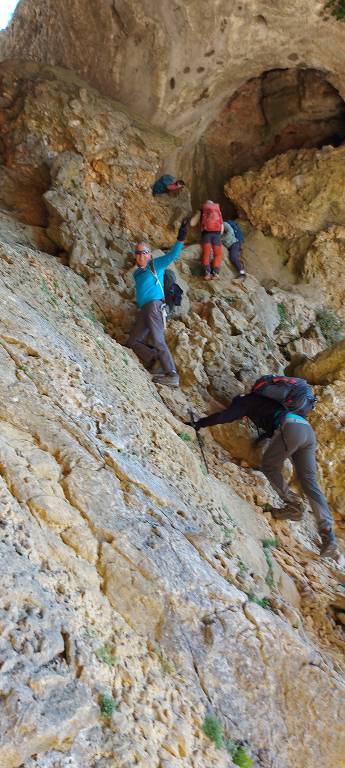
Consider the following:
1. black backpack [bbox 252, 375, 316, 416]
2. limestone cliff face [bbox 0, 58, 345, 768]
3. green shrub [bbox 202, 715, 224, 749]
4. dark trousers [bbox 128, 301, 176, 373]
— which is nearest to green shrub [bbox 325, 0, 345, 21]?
limestone cliff face [bbox 0, 58, 345, 768]

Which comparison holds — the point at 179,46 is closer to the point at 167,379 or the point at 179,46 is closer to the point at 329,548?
the point at 167,379

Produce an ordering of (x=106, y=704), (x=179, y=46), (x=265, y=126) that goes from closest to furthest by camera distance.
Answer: (x=106, y=704) < (x=179, y=46) < (x=265, y=126)

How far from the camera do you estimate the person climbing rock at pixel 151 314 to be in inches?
291

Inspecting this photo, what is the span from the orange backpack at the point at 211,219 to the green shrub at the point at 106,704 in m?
8.44

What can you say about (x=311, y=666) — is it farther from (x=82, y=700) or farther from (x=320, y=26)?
(x=320, y=26)

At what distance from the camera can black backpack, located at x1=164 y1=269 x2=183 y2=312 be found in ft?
28.4

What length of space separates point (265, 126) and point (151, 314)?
7.03 metres

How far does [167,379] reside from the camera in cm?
729

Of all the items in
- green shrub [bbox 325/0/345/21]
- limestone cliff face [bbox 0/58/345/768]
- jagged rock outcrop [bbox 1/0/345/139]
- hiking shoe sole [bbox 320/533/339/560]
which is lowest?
limestone cliff face [bbox 0/58/345/768]

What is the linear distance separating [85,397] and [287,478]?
10.7 feet

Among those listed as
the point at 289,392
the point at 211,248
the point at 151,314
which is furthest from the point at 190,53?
the point at 289,392

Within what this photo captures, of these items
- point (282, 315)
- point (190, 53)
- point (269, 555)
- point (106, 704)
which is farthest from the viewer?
point (282, 315)

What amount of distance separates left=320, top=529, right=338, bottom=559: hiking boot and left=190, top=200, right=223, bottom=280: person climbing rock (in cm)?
530

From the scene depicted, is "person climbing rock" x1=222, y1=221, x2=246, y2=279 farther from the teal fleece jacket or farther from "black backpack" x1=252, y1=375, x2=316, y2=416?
"black backpack" x1=252, y1=375, x2=316, y2=416
